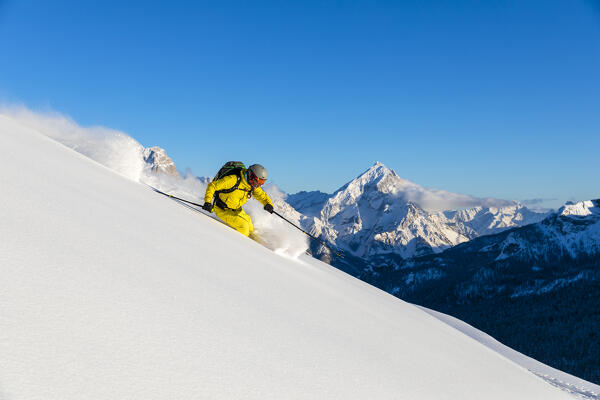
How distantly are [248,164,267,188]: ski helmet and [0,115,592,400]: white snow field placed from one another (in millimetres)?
4191

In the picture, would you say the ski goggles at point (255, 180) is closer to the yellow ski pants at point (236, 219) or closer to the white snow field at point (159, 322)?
the yellow ski pants at point (236, 219)

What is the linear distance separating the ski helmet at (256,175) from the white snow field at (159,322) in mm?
4191

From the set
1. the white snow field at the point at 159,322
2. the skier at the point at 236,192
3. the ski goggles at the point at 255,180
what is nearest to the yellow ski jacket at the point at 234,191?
the skier at the point at 236,192

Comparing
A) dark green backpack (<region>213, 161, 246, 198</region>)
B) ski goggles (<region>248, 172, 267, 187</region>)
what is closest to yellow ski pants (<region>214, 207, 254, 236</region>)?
dark green backpack (<region>213, 161, 246, 198</region>)

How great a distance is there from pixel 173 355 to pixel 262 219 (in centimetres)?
1019

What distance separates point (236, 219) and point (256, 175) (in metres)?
1.43

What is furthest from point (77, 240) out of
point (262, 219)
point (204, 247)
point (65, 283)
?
point (262, 219)

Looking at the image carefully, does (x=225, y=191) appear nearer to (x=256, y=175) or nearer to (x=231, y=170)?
(x=231, y=170)

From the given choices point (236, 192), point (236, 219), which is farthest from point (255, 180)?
point (236, 219)

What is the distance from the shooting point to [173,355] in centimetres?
280

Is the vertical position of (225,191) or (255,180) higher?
(255,180)

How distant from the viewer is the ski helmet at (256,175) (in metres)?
11.0

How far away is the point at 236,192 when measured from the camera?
36.5ft

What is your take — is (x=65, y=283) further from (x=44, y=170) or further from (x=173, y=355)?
(x=44, y=170)
